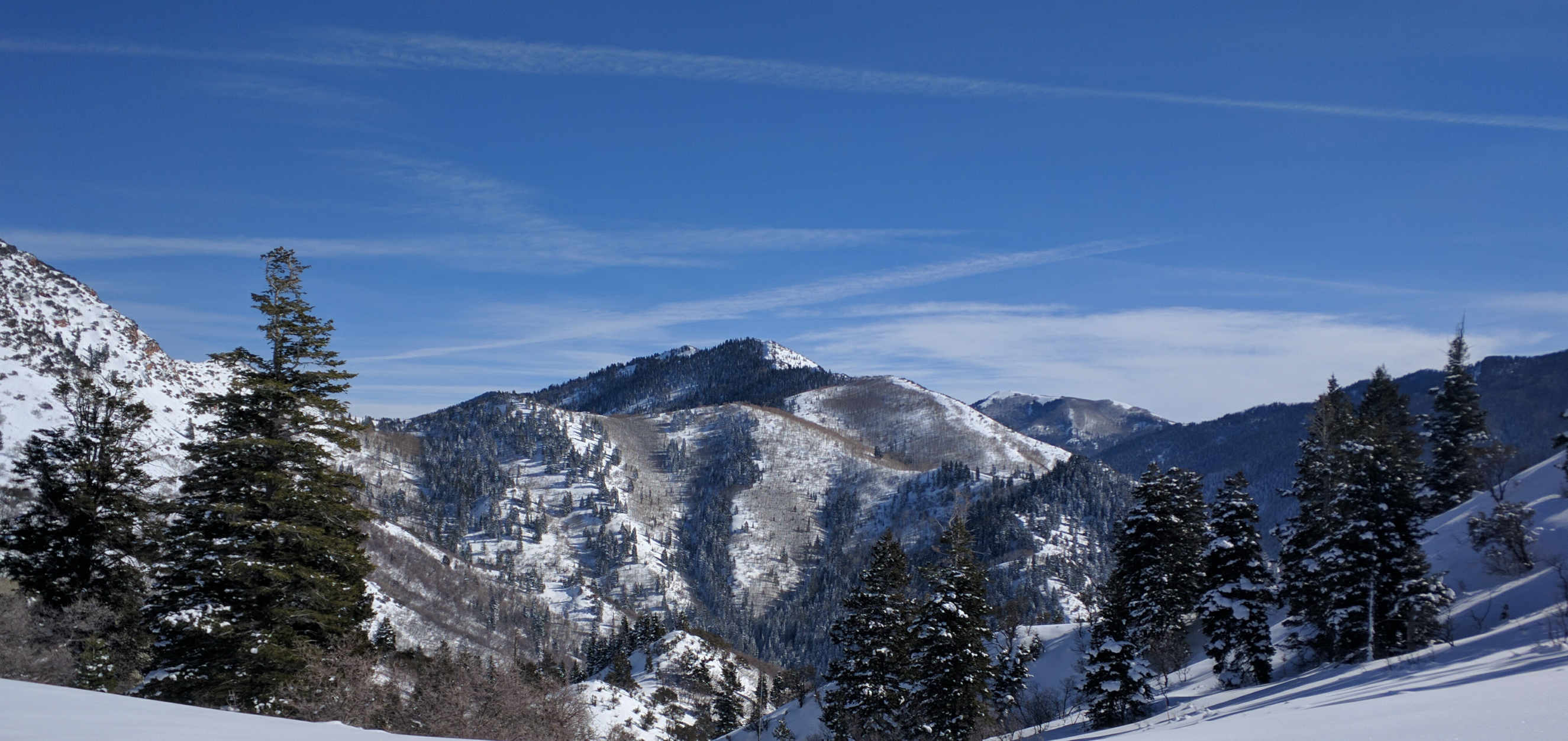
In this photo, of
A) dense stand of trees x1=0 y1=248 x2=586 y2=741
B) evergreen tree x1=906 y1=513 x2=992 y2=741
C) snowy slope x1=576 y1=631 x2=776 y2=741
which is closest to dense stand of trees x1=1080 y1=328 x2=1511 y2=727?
evergreen tree x1=906 y1=513 x2=992 y2=741

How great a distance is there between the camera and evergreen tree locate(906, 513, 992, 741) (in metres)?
31.9

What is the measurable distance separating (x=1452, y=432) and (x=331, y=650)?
193 ft

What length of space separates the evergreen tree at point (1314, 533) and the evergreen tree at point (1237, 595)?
66.2 inches

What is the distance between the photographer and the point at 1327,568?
111 ft

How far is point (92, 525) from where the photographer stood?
86.5ft

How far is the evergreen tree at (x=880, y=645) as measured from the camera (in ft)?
112

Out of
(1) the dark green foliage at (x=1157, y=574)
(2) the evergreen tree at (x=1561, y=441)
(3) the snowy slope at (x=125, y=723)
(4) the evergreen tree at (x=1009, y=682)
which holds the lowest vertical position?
(4) the evergreen tree at (x=1009, y=682)

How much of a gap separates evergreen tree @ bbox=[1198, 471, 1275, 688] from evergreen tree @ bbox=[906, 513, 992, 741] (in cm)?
1225

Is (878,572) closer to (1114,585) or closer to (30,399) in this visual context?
(1114,585)

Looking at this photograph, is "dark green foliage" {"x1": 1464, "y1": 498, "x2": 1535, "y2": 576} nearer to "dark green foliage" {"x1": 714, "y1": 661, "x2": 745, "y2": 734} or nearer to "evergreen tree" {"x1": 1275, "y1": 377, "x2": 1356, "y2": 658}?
"evergreen tree" {"x1": 1275, "y1": 377, "x2": 1356, "y2": 658}

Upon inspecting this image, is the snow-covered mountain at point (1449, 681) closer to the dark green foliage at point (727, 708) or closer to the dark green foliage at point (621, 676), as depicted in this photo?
the dark green foliage at point (727, 708)

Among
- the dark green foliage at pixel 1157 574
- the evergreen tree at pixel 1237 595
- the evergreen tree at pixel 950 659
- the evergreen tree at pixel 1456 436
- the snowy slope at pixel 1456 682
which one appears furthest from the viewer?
the evergreen tree at pixel 1456 436

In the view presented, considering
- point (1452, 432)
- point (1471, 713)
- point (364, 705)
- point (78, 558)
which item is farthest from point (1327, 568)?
point (78, 558)

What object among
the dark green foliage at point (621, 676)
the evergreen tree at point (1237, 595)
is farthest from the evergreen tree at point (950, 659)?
the dark green foliage at point (621, 676)
